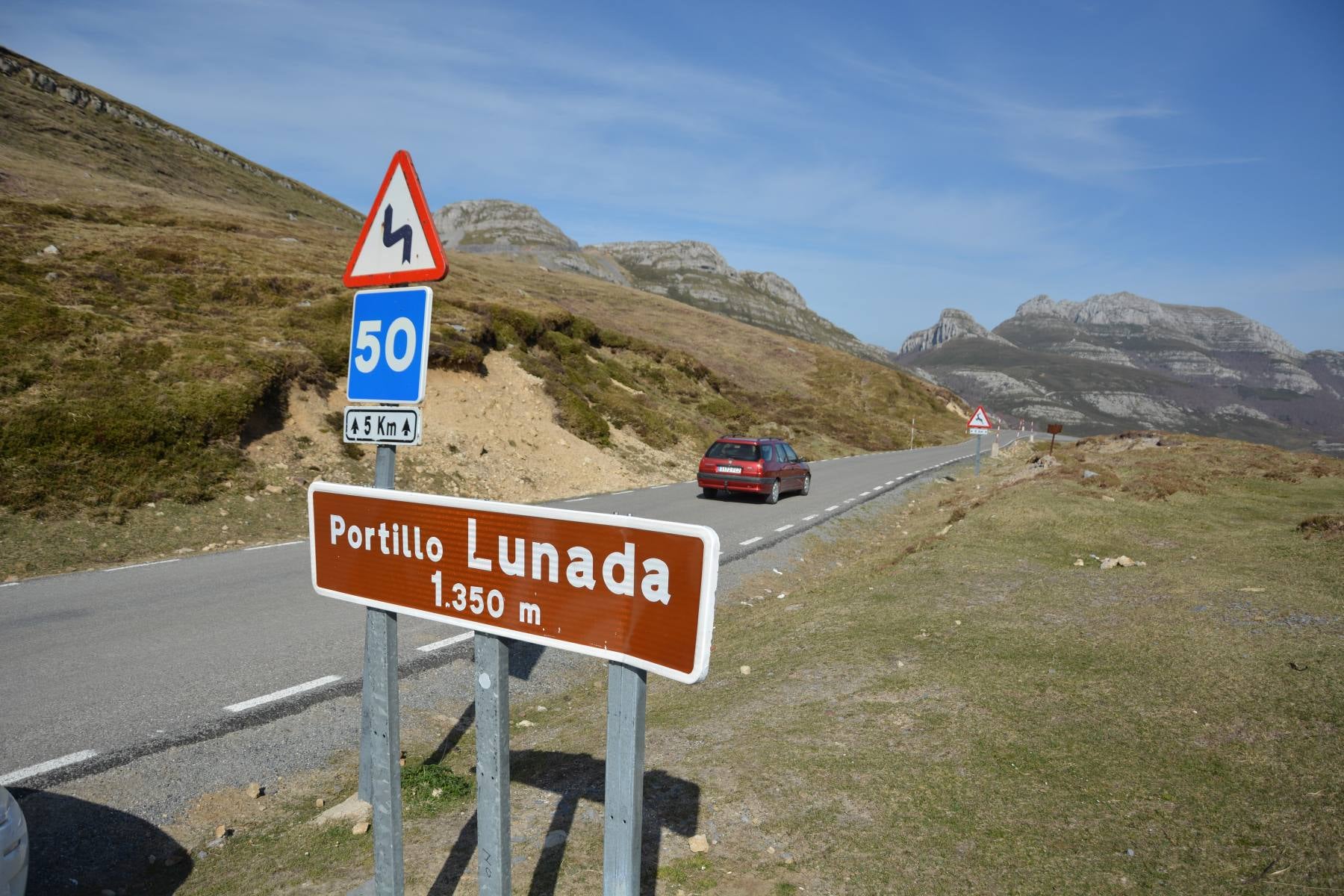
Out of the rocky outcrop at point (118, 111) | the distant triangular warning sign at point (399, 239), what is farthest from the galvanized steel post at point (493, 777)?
the rocky outcrop at point (118, 111)

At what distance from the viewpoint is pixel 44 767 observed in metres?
4.59

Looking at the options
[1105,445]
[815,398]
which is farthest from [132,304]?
[815,398]

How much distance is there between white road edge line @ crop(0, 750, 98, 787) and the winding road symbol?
3.87 meters

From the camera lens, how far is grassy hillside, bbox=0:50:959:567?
13742 mm

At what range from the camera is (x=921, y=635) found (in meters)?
6.77

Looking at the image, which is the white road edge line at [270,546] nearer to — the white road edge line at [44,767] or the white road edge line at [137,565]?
the white road edge line at [137,565]

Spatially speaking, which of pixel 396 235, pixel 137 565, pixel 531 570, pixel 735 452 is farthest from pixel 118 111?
pixel 531 570

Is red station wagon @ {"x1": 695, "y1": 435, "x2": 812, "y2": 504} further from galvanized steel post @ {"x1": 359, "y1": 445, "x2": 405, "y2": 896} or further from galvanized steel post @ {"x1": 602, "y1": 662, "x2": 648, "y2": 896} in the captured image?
galvanized steel post @ {"x1": 602, "y1": 662, "x2": 648, "y2": 896}

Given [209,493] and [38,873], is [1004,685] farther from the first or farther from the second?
[209,493]

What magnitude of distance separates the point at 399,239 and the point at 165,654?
527 cm

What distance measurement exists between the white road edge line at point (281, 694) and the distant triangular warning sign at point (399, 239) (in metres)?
3.60

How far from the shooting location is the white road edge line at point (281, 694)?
5594 millimetres

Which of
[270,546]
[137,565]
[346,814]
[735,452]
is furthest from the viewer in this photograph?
[735,452]

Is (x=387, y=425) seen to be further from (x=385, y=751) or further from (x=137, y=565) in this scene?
(x=137, y=565)
